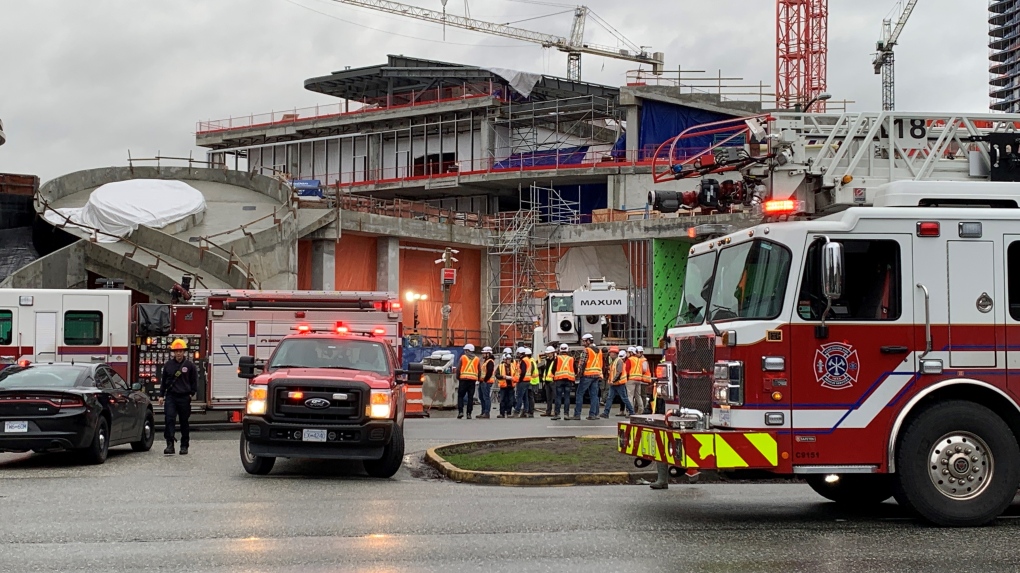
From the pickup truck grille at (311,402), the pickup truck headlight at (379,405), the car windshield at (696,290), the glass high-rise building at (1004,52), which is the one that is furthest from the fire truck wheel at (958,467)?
the glass high-rise building at (1004,52)

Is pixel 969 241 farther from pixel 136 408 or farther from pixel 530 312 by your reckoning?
pixel 530 312

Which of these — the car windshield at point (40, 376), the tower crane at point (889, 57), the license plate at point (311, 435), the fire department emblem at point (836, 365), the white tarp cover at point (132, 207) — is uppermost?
the tower crane at point (889, 57)

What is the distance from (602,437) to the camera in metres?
19.2

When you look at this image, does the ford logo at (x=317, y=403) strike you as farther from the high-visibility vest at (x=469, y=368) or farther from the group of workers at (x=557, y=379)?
the high-visibility vest at (x=469, y=368)

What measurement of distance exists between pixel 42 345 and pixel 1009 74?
166487 millimetres

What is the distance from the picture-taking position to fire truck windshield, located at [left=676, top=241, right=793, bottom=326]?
10.2 metres

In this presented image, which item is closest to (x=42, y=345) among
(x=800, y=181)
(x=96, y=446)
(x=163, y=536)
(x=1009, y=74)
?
(x=96, y=446)

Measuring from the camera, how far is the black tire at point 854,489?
11758mm

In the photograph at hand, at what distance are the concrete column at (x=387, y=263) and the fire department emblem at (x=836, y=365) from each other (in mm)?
39532

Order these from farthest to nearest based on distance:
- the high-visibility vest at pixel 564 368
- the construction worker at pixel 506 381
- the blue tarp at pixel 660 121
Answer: the blue tarp at pixel 660 121 < the construction worker at pixel 506 381 < the high-visibility vest at pixel 564 368

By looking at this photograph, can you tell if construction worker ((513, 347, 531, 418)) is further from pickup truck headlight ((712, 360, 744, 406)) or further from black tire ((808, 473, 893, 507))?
pickup truck headlight ((712, 360, 744, 406))

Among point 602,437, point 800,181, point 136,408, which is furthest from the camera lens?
point 602,437

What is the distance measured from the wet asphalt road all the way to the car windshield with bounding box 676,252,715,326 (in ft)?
6.31

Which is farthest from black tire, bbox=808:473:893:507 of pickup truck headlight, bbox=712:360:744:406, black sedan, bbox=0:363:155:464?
black sedan, bbox=0:363:155:464
